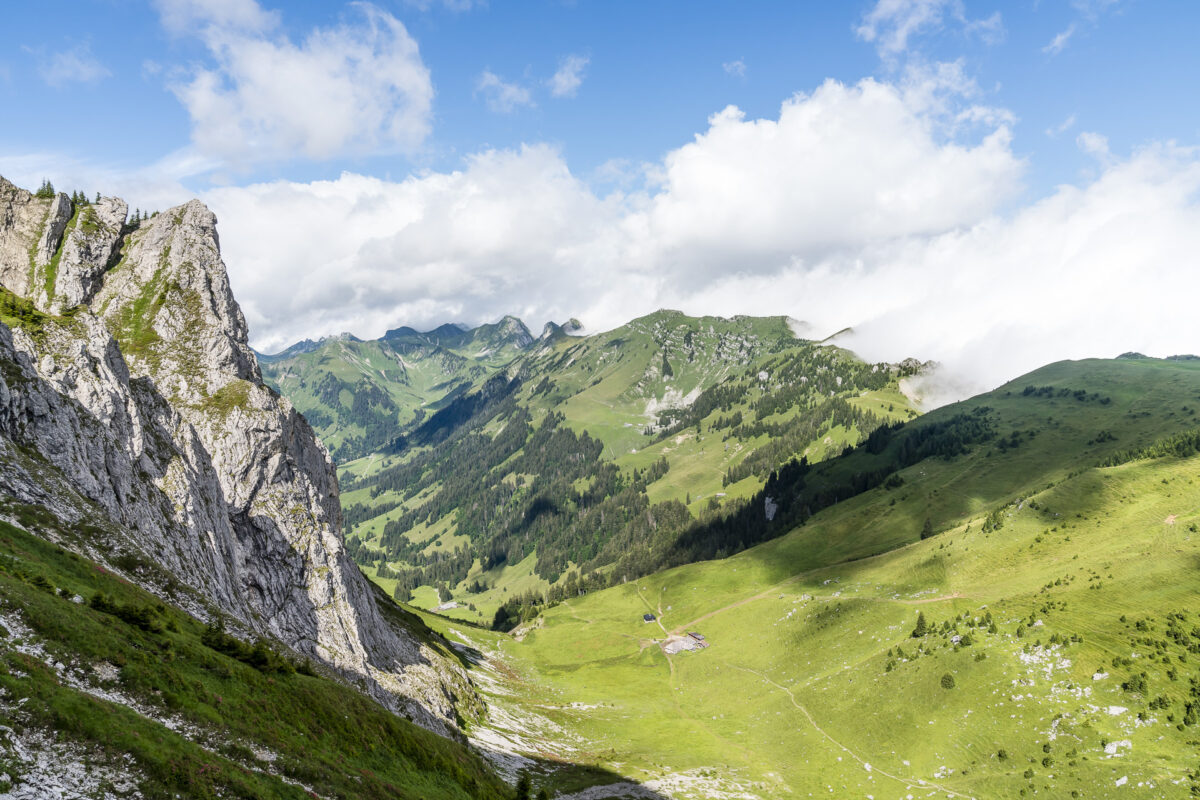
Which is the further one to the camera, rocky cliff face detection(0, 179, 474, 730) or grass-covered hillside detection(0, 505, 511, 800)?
rocky cliff face detection(0, 179, 474, 730)

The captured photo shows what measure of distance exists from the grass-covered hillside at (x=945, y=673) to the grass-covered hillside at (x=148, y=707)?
1818 inches

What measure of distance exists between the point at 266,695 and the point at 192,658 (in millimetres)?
5664

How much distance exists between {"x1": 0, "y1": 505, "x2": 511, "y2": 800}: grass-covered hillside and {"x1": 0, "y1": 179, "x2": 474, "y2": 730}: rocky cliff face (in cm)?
1371

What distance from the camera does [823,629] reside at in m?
130

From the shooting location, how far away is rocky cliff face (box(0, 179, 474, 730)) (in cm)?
5328

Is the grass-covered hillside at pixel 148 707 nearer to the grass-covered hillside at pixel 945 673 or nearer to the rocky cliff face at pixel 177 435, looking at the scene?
the rocky cliff face at pixel 177 435

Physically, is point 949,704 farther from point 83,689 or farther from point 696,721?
point 83,689

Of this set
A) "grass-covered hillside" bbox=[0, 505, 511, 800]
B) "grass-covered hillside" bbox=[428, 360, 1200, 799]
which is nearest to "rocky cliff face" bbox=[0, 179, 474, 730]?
"grass-covered hillside" bbox=[0, 505, 511, 800]

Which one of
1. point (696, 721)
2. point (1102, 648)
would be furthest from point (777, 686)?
point (1102, 648)

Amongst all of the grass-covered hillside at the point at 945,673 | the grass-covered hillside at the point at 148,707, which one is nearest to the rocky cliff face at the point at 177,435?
the grass-covered hillside at the point at 148,707

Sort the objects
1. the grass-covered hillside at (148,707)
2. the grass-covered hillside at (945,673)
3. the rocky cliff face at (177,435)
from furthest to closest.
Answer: the grass-covered hillside at (945,673)
the rocky cliff face at (177,435)
the grass-covered hillside at (148,707)

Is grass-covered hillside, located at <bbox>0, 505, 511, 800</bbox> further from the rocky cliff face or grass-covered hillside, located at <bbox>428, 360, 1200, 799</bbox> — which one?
grass-covered hillside, located at <bbox>428, 360, 1200, 799</bbox>

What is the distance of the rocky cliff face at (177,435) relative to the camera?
53281 millimetres

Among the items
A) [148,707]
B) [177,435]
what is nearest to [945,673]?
[148,707]
